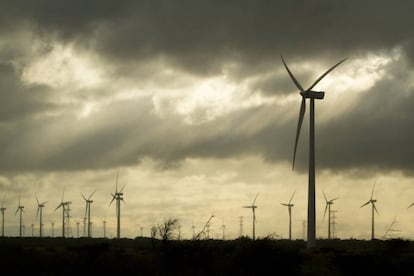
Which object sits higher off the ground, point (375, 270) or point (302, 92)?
point (302, 92)

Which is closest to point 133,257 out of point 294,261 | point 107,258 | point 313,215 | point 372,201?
point 107,258

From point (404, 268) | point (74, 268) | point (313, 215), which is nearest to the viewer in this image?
point (74, 268)

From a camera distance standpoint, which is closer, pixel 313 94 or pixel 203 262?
pixel 203 262

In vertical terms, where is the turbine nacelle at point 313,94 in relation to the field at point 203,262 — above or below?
above

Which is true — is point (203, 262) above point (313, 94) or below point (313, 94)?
below

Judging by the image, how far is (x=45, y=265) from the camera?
68.4 metres

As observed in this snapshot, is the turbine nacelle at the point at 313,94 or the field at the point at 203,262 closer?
the field at the point at 203,262

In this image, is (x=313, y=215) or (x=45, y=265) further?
(x=313, y=215)

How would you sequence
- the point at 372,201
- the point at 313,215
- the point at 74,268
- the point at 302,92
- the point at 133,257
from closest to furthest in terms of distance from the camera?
the point at 74,268 < the point at 133,257 < the point at 313,215 < the point at 302,92 < the point at 372,201

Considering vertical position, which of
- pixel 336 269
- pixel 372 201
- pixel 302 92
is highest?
pixel 302 92

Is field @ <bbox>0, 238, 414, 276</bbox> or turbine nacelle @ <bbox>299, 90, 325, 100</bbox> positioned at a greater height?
turbine nacelle @ <bbox>299, 90, 325, 100</bbox>

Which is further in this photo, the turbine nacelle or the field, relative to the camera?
the turbine nacelle

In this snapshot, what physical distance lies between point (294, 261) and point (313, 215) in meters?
27.9

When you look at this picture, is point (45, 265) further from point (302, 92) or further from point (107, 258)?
point (302, 92)
